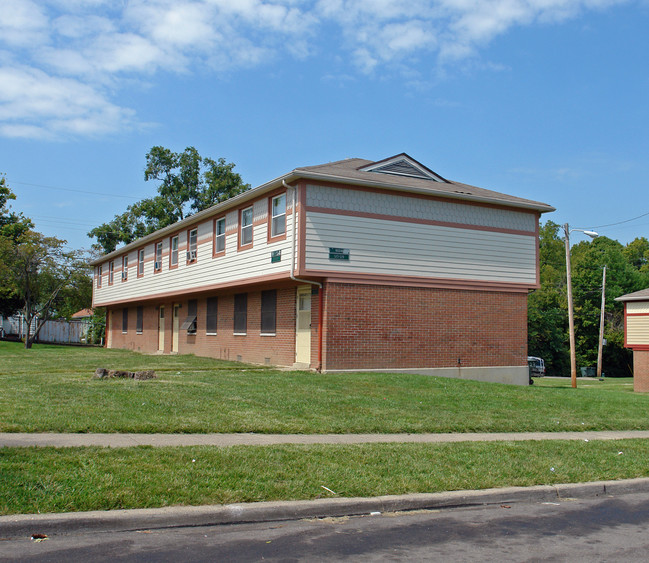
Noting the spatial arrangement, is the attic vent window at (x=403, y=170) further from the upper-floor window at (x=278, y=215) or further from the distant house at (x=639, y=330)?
the distant house at (x=639, y=330)

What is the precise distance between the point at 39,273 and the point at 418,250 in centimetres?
2714

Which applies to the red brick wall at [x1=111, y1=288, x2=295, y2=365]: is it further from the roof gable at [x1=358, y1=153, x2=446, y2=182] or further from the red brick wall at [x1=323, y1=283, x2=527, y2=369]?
the roof gable at [x1=358, y1=153, x2=446, y2=182]

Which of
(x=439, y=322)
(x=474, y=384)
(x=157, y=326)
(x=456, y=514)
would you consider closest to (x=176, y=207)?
(x=157, y=326)

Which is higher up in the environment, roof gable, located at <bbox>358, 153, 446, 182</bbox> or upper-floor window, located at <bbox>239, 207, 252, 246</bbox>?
roof gable, located at <bbox>358, 153, 446, 182</bbox>

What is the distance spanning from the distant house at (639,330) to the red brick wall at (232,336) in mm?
20666

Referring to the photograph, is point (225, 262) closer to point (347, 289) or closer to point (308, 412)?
point (347, 289)

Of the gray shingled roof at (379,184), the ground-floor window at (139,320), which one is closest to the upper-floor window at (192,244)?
the gray shingled roof at (379,184)

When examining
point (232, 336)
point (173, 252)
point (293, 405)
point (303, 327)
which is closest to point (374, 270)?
point (303, 327)

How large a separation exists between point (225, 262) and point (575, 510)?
17.5 meters

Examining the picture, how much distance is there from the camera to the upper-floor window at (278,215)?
19.8 m

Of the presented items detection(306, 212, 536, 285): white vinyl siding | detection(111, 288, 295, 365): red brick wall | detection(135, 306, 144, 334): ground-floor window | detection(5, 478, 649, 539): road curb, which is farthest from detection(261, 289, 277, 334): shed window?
detection(135, 306, 144, 334): ground-floor window

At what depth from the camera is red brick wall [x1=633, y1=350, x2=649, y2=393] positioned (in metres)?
35.2

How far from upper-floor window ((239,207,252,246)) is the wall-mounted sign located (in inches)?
147

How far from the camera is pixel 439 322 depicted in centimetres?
2091
